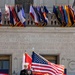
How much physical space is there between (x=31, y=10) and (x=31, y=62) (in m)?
5.67

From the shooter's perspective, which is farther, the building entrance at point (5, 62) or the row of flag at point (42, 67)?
the building entrance at point (5, 62)

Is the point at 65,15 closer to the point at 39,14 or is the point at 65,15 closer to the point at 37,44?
the point at 39,14

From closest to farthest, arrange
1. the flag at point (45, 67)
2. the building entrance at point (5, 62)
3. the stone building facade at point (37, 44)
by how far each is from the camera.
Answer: the flag at point (45, 67)
the stone building facade at point (37, 44)
the building entrance at point (5, 62)

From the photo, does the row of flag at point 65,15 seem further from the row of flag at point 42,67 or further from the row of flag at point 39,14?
→ the row of flag at point 42,67

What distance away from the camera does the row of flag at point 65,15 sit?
17906mm

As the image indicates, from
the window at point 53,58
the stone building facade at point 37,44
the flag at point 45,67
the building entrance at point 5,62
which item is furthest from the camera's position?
the window at point 53,58

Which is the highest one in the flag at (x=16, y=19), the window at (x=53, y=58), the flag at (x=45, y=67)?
the flag at (x=16, y=19)

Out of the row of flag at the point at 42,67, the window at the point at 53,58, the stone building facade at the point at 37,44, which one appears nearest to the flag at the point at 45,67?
the row of flag at the point at 42,67

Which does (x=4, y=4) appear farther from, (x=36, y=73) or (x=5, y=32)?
(x=36, y=73)

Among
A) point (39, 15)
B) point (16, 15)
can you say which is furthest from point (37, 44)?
point (16, 15)

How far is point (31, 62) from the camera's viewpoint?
42.4ft

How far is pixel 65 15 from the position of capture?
1800cm

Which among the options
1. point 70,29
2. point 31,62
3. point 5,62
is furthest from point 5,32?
point 31,62

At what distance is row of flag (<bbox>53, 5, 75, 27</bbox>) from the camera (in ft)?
58.7
